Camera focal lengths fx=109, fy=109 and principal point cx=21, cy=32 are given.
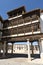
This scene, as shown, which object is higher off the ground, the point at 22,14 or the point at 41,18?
the point at 22,14

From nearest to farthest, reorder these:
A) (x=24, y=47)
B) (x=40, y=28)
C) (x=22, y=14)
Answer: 1. (x=40, y=28)
2. (x=22, y=14)
3. (x=24, y=47)

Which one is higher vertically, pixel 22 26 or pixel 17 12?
pixel 17 12

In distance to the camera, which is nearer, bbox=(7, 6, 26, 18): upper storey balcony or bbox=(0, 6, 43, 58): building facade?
bbox=(0, 6, 43, 58): building facade

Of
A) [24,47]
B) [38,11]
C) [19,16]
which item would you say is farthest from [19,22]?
[24,47]

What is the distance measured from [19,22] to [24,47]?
3332 cm

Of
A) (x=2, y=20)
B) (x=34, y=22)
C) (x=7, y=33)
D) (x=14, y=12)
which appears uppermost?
(x=14, y=12)

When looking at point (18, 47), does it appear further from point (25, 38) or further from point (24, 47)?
point (25, 38)

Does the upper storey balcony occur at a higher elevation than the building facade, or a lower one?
higher

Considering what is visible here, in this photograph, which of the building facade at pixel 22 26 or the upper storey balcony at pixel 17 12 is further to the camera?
the upper storey balcony at pixel 17 12

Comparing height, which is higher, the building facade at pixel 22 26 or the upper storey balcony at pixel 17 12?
the upper storey balcony at pixel 17 12

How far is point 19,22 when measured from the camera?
2508 cm

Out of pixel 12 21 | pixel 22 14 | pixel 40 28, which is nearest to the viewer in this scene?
pixel 40 28

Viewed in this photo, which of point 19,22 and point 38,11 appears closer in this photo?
point 38,11

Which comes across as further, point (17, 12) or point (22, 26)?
point (17, 12)
